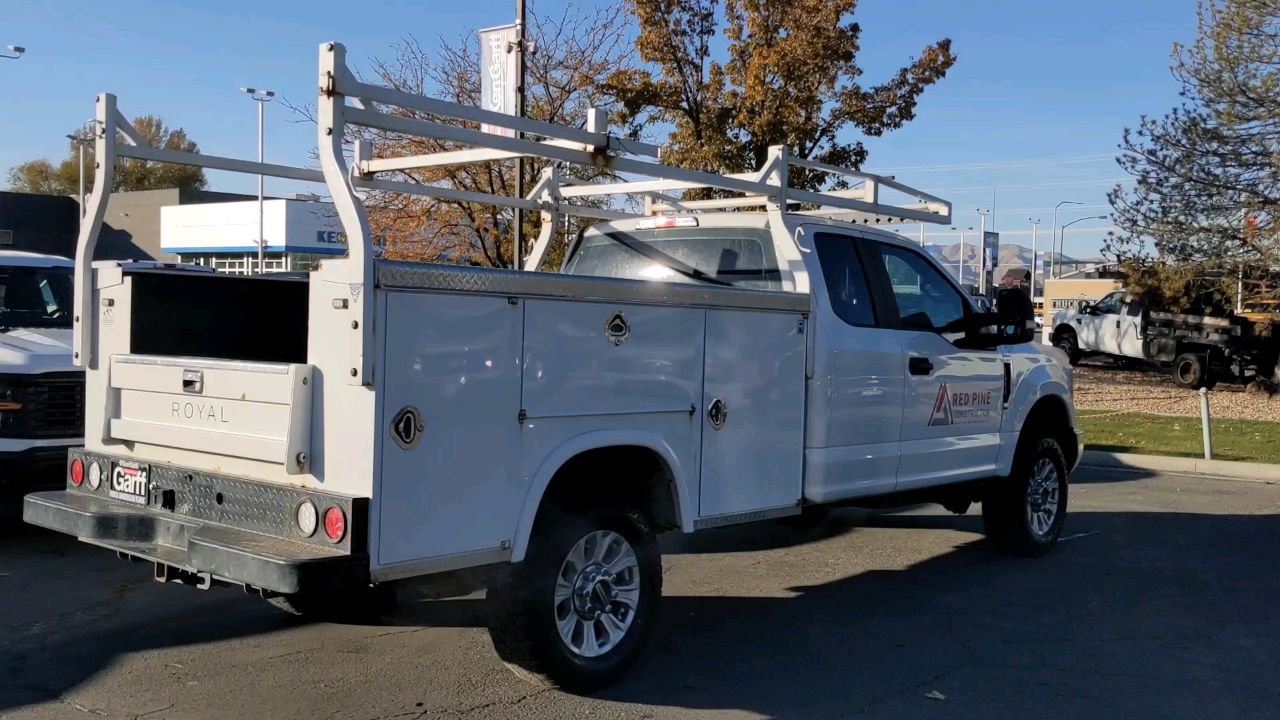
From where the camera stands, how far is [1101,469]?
43.7 ft

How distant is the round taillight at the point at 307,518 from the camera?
432 centimetres

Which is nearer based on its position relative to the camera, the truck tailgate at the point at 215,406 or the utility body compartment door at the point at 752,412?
the truck tailgate at the point at 215,406

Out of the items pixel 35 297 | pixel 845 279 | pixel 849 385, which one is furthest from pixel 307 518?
pixel 35 297

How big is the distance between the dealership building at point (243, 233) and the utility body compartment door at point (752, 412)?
3588 cm

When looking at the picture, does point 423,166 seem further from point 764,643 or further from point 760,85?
point 760,85

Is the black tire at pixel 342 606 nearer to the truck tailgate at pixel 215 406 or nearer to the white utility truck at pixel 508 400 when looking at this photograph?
the white utility truck at pixel 508 400

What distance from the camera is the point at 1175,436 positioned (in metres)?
15.6

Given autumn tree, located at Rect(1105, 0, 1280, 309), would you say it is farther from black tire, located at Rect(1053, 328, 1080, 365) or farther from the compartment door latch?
the compartment door latch

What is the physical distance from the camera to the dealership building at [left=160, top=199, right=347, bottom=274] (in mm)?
43312

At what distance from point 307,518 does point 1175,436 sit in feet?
46.3

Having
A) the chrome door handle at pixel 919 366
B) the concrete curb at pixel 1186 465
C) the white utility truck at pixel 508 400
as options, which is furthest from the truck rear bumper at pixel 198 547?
the concrete curb at pixel 1186 465

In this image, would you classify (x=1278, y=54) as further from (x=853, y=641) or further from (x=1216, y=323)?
(x=853, y=641)

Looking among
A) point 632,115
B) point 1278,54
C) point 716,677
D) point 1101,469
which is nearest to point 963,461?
point 716,677

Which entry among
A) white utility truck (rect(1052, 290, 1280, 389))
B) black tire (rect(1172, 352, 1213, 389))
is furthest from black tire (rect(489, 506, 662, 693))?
black tire (rect(1172, 352, 1213, 389))
